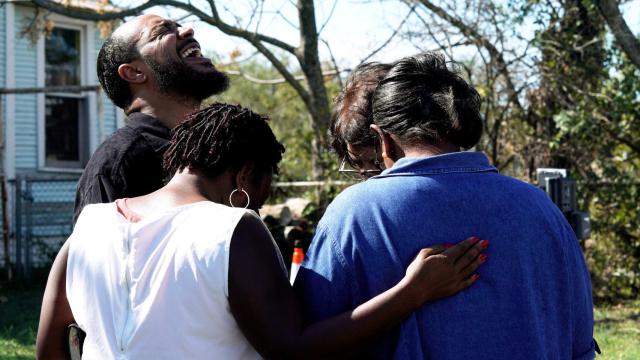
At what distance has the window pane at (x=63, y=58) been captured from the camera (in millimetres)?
15273

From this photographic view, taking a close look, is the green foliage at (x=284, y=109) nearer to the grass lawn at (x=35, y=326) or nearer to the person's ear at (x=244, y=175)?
the grass lawn at (x=35, y=326)

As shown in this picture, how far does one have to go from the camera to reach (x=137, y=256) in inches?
85.9

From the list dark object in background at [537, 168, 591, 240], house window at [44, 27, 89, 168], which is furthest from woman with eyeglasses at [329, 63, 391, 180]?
house window at [44, 27, 89, 168]

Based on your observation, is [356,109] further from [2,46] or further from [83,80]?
[83,80]

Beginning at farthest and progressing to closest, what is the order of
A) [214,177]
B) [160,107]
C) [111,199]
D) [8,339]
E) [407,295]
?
[8,339] < [160,107] < [111,199] < [214,177] < [407,295]

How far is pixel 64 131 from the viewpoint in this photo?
15.4 metres

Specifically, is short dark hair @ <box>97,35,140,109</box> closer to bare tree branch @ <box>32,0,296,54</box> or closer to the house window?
bare tree branch @ <box>32,0,296,54</box>

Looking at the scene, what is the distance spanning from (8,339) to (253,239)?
6.80m

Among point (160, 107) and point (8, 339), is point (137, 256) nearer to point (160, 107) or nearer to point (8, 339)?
point (160, 107)

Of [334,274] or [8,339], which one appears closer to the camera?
[334,274]

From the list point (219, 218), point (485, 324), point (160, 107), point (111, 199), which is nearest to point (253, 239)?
point (219, 218)

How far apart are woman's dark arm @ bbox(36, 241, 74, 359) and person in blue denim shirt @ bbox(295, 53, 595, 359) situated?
693mm

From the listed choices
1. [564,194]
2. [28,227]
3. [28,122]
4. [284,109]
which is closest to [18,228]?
[28,227]

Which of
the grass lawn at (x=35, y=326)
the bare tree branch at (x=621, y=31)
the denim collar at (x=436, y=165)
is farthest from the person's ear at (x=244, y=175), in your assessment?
the bare tree branch at (x=621, y=31)
